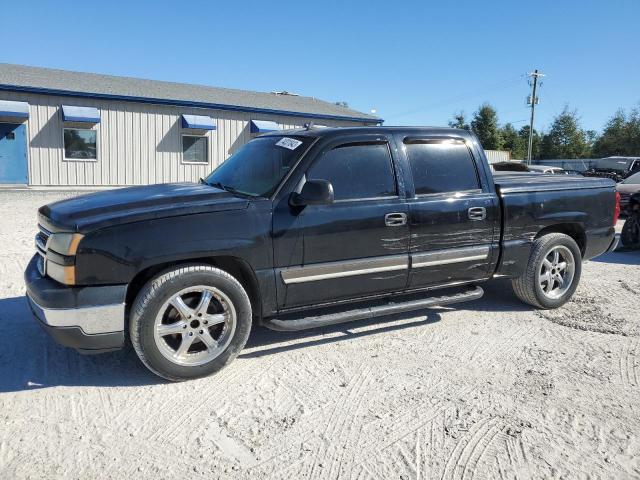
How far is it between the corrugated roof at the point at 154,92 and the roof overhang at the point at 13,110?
0.48 m

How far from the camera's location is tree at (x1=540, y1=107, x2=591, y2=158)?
51219 mm

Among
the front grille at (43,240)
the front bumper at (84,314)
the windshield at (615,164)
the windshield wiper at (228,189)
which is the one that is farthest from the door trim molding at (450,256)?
the windshield at (615,164)

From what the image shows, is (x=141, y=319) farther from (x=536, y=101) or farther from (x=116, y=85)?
(x=536, y=101)

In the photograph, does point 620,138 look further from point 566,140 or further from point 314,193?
point 314,193

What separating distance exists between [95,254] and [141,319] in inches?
20.5

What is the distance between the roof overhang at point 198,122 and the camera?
64.9 ft

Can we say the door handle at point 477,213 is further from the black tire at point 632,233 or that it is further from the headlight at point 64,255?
the black tire at point 632,233

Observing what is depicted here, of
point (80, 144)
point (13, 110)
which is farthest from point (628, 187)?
point (13, 110)

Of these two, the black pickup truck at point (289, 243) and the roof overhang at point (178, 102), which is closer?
the black pickup truck at point (289, 243)

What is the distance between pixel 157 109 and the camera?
19.5m

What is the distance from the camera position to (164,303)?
347 cm

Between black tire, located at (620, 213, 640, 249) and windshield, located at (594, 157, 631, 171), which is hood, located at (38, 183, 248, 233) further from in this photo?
windshield, located at (594, 157, 631, 171)

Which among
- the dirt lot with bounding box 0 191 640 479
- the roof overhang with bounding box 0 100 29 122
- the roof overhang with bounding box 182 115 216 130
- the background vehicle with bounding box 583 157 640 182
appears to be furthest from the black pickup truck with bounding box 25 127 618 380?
the background vehicle with bounding box 583 157 640 182

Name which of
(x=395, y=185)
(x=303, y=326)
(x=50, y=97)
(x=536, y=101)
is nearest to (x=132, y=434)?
(x=303, y=326)
